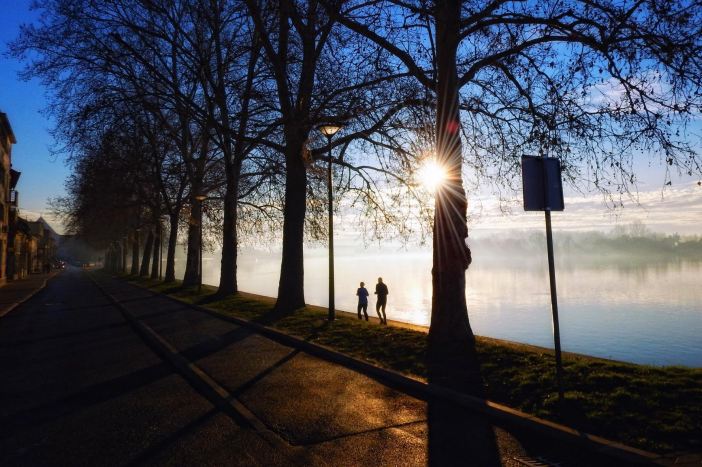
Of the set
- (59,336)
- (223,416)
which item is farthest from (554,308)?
(59,336)

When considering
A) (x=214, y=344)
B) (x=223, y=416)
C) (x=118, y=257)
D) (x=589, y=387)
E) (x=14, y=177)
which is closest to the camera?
(x=223, y=416)

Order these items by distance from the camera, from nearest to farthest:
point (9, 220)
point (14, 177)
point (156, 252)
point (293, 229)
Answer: point (293, 229) < point (156, 252) < point (9, 220) < point (14, 177)

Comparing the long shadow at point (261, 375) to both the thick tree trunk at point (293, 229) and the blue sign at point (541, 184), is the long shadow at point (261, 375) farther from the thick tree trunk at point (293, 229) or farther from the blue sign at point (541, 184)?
the thick tree trunk at point (293, 229)

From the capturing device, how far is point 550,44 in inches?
391

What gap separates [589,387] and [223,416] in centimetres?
486

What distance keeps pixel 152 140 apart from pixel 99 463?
26173 millimetres

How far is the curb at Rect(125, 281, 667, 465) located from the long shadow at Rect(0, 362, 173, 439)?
127 inches

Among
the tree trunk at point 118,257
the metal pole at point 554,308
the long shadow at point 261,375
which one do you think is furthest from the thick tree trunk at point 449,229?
the tree trunk at point 118,257

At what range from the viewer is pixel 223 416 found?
607cm

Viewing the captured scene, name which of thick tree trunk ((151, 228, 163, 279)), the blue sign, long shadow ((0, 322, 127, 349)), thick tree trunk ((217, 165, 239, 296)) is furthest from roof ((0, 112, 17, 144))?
the blue sign

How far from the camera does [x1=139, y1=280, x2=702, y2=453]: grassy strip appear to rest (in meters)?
4.99

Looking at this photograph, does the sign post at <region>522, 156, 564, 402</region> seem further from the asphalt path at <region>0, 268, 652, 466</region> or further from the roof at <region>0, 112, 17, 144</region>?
the roof at <region>0, 112, 17, 144</region>

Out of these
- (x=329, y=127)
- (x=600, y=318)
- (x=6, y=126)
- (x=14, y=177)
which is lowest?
(x=600, y=318)

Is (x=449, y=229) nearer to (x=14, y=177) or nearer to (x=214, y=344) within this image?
(x=214, y=344)
